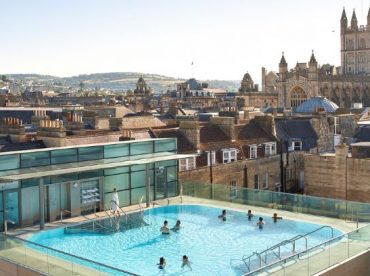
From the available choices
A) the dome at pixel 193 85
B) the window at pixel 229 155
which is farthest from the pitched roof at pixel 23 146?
the dome at pixel 193 85

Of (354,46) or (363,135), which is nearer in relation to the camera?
(363,135)

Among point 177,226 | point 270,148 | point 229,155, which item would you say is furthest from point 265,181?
point 177,226

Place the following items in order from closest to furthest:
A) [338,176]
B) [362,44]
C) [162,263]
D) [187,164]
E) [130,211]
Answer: [162,263] → [130,211] → [187,164] → [338,176] → [362,44]

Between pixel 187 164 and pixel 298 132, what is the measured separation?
44.3 ft

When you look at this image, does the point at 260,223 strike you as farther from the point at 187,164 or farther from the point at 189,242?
the point at 187,164

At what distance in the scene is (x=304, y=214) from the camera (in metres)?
29.1

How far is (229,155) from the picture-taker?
40.1m

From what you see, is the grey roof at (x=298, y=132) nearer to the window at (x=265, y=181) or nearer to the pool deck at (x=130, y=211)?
the window at (x=265, y=181)

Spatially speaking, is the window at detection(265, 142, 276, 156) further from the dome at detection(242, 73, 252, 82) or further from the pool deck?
the dome at detection(242, 73, 252, 82)

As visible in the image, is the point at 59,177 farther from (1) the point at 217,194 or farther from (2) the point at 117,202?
(1) the point at 217,194

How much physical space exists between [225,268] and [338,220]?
7560 mm

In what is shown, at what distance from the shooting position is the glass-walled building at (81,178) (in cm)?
2658

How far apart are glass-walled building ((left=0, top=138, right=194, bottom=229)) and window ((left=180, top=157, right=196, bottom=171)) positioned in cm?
303

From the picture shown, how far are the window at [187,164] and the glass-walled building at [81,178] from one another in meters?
3.03
